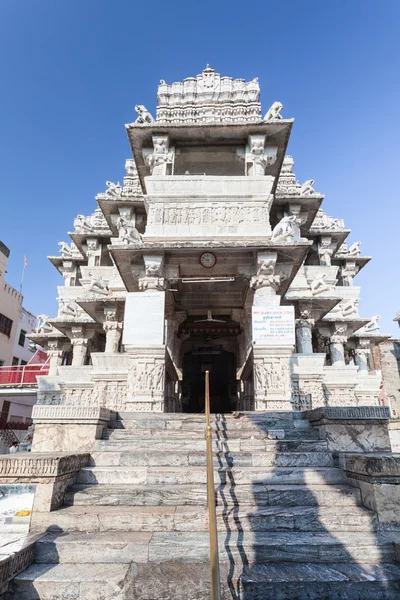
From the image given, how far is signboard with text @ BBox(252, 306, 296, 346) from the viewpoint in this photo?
10.2m

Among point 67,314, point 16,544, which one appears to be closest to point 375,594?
point 16,544

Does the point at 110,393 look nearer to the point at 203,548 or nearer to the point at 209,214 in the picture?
the point at 209,214

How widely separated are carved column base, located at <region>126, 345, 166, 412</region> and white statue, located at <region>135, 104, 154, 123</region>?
808 centimetres

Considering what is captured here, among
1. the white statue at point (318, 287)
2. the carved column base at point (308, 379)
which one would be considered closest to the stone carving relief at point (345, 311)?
the white statue at point (318, 287)

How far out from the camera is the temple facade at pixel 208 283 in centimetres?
1048

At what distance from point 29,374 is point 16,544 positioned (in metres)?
21.7

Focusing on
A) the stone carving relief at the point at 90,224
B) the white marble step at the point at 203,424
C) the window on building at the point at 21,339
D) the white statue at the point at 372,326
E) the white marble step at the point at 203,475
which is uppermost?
the stone carving relief at the point at 90,224

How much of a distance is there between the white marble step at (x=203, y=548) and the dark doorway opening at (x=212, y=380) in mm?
14907

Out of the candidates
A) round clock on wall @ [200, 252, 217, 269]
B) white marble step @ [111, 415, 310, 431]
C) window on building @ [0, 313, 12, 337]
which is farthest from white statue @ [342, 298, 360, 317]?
window on building @ [0, 313, 12, 337]

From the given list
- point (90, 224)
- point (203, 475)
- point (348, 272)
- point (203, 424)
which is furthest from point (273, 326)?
point (348, 272)

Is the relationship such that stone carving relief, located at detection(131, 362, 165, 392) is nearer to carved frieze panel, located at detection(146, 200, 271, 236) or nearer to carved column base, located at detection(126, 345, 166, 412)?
carved column base, located at detection(126, 345, 166, 412)

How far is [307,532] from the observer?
174 inches

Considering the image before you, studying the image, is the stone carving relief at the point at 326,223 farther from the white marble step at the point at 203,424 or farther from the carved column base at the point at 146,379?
the white marble step at the point at 203,424

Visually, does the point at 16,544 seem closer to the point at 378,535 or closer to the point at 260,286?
the point at 378,535
